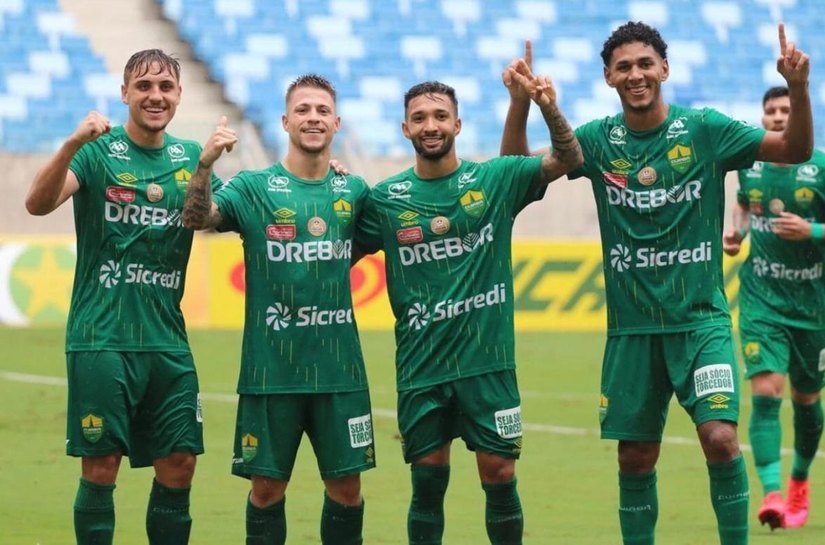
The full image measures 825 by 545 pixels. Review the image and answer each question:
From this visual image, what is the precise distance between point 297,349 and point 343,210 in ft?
2.08

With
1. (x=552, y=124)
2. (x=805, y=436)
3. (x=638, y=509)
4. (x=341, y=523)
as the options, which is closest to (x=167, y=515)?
(x=341, y=523)

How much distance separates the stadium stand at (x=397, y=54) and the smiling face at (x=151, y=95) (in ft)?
47.8

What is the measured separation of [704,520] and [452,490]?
1731 millimetres

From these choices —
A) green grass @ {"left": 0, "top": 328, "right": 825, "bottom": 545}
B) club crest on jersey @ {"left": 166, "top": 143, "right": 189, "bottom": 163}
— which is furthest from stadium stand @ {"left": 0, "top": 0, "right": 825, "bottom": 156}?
club crest on jersey @ {"left": 166, "top": 143, "right": 189, "bottom": 163}

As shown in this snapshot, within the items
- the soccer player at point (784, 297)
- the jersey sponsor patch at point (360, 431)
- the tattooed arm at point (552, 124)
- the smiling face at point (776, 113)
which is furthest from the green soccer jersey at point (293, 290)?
the smiling face at point (776, 113)

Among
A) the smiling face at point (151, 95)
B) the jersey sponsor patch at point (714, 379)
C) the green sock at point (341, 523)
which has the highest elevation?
the smiling face at point (151, 95)

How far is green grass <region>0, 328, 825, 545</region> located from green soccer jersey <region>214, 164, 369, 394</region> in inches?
73.9

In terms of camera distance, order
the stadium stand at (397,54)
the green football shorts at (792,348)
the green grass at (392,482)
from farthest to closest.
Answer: the stadium stand at (397,54), the green football shorts at (792,348), the green grass at (392,482)

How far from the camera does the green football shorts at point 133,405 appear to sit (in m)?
6.70

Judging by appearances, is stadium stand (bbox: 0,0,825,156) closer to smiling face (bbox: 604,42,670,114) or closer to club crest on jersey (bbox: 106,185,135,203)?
smiling face (bbox: 604,42,670,114)

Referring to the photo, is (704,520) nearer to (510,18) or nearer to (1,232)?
(1,232)

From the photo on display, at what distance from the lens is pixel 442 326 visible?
670 centimetres

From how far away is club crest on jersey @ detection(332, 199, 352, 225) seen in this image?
6715 mm

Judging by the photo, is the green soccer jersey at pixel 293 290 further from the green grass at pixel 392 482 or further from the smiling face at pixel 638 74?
the green grass at pixel 392 482
